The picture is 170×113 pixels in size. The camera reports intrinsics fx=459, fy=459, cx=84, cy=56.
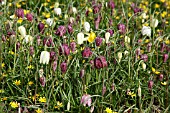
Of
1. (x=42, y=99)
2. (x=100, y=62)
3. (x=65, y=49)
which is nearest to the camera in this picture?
(x=100, y=62)

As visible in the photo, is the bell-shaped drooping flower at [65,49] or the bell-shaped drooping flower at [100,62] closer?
the bell-shaped drooping flower at [100,62]

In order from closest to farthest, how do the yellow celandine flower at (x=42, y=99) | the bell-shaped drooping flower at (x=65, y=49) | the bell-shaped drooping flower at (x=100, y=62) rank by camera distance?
the bell-shaped drooping flower at (x=100, y=62)
the bell-shaped drooping flower at (x=65, y=49)
the yellow celandine flower at (x=42, y=99)

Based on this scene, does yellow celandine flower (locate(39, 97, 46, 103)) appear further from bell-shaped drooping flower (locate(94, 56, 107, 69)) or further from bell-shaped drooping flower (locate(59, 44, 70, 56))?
bell-shaped drooping flower (locate(94, 56, 107, 69))

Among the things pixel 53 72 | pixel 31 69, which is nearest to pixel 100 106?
pixel 53 72

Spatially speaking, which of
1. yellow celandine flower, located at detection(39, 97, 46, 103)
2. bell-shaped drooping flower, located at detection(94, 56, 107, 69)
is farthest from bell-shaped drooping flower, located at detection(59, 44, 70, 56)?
yellow celandine flower, located at detection(39, 97, 46, 103)

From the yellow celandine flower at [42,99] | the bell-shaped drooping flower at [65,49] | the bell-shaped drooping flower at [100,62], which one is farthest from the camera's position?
the yellow celandine flower at [42,99]

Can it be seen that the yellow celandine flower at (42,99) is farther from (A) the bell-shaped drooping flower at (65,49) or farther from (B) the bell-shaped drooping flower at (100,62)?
(B) the bell-shaped drooping flower at (100,62)

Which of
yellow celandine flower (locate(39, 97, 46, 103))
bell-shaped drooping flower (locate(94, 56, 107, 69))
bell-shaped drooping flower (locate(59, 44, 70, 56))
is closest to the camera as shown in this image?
bell-shaped drooping flower (locate(94, 56, 107, 69))

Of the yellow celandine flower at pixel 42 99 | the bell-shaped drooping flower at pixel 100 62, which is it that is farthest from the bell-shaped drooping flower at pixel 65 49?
the yellow celandine flower at pixel 42 99

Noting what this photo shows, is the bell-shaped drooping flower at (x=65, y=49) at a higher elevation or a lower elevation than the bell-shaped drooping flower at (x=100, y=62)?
higher

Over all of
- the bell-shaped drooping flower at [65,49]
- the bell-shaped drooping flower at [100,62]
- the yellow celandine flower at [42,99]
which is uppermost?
the bell-shaped drooping flower at [65,49]

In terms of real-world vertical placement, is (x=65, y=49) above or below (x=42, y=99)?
above

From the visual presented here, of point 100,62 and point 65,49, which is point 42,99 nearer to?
point 65,49

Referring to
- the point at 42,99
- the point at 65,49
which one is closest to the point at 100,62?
the point at 65,49
